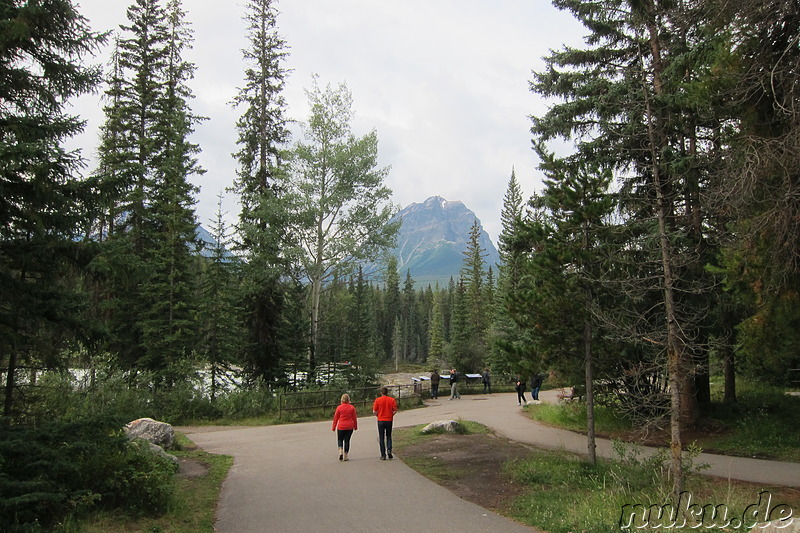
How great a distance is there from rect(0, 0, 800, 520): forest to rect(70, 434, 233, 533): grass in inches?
78.0

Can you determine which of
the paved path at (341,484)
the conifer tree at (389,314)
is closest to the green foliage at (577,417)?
the paved path at (341,484)

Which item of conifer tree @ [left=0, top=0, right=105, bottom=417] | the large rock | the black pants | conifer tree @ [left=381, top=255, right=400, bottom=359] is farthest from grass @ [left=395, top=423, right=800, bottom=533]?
conifer tree @ [left=381, top=255, right=400, bottom=359]

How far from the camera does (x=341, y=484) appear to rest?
362 inches

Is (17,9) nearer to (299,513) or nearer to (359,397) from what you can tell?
(299,513)

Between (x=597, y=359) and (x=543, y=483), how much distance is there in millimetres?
3133

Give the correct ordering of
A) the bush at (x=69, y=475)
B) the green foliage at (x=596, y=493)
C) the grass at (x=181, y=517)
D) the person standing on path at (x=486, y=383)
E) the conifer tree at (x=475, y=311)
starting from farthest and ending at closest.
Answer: the conifer tree at (x=475, y=311) < the person standing on path at (x=486, y=383) < the green foliage at (x=596, y=493) < the grass at (x=181, y=517) < the bush at (x=69, y=475)

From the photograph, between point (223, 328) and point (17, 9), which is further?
point (223, 328)

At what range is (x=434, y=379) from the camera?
27594mm

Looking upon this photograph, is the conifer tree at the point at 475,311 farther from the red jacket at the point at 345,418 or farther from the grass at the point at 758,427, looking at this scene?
the red jacket at the point at 345,418

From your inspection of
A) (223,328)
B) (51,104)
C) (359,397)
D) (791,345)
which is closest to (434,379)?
(359,397)

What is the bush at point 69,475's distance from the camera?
529 centimetres

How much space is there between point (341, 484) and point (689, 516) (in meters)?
5.66

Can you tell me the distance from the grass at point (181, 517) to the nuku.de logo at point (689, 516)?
579 centimetres

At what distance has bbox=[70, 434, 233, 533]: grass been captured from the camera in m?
6.27
